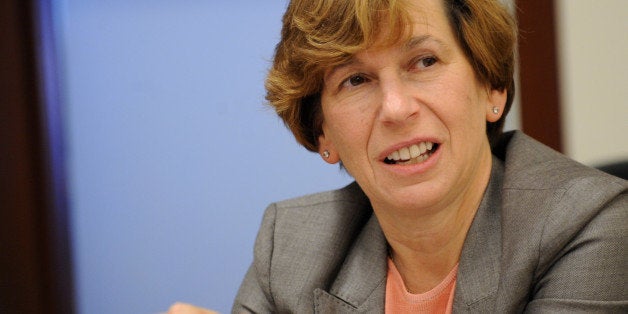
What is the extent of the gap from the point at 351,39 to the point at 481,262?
0.48 meters

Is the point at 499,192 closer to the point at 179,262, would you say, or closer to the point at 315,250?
the point at 315,250

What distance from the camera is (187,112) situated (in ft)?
10.0

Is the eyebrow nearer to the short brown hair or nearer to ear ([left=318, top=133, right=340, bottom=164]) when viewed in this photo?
the short brown hair

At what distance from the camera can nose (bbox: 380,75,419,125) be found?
147 cm

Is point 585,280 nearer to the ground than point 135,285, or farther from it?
farther from it

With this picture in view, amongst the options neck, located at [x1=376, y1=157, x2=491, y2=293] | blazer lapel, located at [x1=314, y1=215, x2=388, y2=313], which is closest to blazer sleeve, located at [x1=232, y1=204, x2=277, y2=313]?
blazer lapel, located at [x1=314, y1=215, x2=388, y2=313]

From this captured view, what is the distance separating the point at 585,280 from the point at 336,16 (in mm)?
649

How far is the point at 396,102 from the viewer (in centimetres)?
148

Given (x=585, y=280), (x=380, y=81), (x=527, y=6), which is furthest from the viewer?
(x=527, y=6)

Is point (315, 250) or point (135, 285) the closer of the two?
point (315, 250)

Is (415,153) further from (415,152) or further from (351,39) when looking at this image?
(351,39)

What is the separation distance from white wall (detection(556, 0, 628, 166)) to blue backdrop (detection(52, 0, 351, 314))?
0.88 meters

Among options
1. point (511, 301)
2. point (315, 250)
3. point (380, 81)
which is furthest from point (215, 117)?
point (511, 301)

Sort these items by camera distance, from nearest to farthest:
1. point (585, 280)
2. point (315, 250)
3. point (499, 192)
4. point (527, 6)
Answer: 1. point (585, 280)
2. point (499, 192)
3. point (315, 250)
4. point (527, 6)
